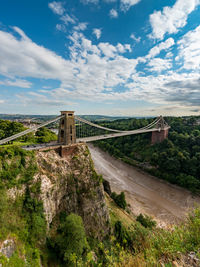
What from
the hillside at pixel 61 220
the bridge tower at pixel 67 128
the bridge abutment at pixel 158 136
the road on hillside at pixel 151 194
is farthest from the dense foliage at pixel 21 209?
the bridge abutment at pixel 158 136

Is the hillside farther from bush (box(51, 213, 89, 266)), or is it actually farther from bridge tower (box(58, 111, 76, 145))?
bridge tower (box(58, 111, 76, 145))

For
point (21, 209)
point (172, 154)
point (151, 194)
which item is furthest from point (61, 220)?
point (172, 154)

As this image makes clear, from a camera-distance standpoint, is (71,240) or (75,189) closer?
(71,240)

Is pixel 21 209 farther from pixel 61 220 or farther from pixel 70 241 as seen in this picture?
pixel 70 241

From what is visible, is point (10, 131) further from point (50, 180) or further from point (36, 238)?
point (36, 238)

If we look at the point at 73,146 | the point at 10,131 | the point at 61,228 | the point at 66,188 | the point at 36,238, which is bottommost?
the point at 61,228

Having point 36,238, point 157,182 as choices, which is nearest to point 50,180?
point 36,238
